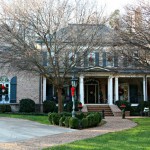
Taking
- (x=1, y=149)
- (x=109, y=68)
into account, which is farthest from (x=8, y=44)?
(x=109, y=68)

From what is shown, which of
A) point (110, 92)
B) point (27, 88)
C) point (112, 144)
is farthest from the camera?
point (27, 88)

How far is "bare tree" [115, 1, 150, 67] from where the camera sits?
1972 centimetres

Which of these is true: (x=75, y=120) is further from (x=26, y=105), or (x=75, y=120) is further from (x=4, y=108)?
(x=4, y=108)

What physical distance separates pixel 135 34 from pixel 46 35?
5609mm

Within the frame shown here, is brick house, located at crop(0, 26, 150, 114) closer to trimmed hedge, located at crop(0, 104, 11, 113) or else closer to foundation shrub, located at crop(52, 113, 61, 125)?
trimmed hedge, located at crop(0, 104, 11, 113)

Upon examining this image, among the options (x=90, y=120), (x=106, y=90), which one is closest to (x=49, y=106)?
(x=106, y=90)

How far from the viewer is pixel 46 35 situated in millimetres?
21438

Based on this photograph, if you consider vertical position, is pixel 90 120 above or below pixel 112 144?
above

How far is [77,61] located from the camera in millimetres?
21859

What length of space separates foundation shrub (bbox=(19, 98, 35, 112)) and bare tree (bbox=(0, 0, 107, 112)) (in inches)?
388

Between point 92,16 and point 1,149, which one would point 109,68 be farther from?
point 1,149

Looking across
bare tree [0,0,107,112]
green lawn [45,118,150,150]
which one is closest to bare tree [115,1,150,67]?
bare tree [0,0,107,112]

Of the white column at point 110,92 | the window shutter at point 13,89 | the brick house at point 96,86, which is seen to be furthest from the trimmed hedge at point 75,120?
the window shutter at point 13,89

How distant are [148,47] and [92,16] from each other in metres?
4.30
